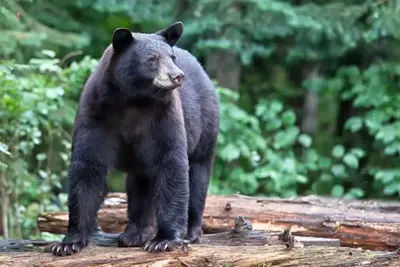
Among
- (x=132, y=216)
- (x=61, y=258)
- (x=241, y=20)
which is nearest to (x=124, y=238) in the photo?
(x=132, y=216)

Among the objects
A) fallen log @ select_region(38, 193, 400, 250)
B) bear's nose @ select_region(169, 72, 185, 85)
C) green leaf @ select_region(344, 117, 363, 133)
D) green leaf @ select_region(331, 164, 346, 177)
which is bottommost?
fallen log @ select_region(38, 193, 400, 250)

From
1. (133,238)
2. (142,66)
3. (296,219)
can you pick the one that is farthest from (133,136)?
(296,219)

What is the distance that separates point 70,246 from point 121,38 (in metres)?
1.51

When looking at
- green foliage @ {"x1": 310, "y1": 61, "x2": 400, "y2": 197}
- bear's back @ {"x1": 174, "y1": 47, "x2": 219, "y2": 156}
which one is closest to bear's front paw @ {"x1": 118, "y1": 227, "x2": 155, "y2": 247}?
bear's back @ {"x1": 174, "y1": 47, "x2": 219, "y2": 156}

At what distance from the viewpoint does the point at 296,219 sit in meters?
6.97

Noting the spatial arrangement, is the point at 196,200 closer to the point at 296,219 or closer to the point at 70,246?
the point at 296,219

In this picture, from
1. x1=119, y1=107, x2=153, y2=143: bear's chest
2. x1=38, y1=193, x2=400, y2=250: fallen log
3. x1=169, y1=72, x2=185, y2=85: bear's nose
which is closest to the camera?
x1=169, y1=72, x2=185, y2=85: bear's nose

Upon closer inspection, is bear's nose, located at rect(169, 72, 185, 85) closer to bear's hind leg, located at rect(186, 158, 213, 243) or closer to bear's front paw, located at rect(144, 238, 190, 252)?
bear's front paw, located at rect(144, 238, 190, 252)

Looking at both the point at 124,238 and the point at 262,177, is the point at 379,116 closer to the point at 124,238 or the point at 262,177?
the point at 262,177

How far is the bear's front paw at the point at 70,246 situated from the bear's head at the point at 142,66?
1.11 meters

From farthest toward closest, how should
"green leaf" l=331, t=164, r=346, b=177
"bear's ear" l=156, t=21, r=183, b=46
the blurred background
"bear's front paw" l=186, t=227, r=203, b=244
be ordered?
"green leaf" l=331, t=164, r=346, b=177 < the blurred background < "bear's front paw" l=186, t=227, r=203, b=244 < "bear's ear" l=156, t=21, r=183, b=46

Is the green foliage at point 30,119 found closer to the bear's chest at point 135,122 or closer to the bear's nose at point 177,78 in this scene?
the bear's chest at point 135,122

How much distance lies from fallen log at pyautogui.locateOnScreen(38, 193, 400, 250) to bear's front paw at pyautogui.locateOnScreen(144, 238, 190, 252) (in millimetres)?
1714

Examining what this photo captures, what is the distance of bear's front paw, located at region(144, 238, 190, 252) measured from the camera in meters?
5.28
